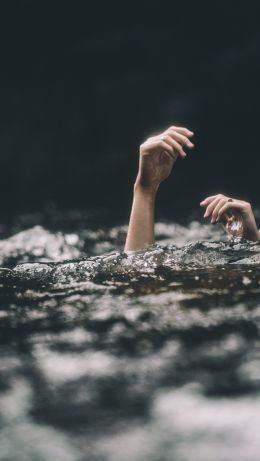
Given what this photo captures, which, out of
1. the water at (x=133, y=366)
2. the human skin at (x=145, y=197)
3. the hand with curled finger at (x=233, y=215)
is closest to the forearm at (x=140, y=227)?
the human skin at (x=145, y=197)

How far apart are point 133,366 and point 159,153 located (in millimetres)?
1233

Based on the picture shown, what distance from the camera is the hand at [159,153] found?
6.41ft

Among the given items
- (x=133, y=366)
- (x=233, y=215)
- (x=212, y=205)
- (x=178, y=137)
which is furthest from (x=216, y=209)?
(x=133, y=366)

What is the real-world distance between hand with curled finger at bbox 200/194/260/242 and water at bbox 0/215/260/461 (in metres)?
0.30

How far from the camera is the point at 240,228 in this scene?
2162 mm

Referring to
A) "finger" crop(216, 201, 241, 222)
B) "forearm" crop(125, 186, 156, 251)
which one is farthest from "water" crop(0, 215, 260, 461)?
"forearm" crop(125, 186, 156, 251)

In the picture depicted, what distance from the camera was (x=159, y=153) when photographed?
211cm

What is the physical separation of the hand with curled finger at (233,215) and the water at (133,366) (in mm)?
296

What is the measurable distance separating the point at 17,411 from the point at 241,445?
337 millimetres

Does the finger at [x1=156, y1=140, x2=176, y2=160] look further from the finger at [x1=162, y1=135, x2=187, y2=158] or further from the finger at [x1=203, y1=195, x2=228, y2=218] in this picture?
the finger at [x1=203, y1=195, x2=228, y2=218]

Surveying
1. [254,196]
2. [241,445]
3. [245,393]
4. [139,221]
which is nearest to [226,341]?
[245,393]

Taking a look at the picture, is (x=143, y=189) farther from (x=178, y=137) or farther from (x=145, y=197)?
(x=178, y=137)

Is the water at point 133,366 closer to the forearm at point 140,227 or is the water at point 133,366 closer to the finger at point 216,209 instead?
the finger at point 216,209

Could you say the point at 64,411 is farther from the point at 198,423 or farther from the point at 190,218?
the point at 190,218
